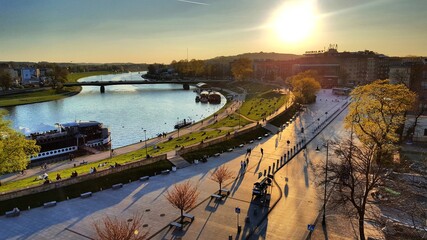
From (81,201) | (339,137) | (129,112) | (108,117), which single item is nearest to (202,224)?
(81,201)

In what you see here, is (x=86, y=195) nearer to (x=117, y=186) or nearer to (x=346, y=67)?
(x=117, y=186)

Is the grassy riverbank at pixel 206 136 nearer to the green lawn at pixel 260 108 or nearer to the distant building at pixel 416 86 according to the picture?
the green lawn at pixel 260 108

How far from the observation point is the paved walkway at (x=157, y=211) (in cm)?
2369

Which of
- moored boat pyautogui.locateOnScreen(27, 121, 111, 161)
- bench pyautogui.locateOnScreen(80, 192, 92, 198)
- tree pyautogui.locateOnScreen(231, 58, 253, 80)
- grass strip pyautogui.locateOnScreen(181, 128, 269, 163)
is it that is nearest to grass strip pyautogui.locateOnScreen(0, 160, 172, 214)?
bench pyautogui.locateOnScreen(80, 192, 92, 198)

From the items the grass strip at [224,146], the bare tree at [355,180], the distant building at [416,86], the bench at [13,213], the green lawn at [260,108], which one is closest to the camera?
the bare tree at [355,180]

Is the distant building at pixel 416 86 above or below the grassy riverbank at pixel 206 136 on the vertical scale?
above

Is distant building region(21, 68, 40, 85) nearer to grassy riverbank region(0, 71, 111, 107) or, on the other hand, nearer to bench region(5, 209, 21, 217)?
grassy riverbank region(0, 71, 111, 107)

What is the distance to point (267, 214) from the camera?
26609 millimetres

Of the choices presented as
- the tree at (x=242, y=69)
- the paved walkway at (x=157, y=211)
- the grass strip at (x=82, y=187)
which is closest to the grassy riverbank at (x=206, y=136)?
the grass strip at (x=82, y=187)

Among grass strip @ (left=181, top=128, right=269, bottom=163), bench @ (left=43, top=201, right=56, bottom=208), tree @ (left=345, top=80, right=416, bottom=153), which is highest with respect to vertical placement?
tree @ (left=345, top=80, right=416, bottom=153)

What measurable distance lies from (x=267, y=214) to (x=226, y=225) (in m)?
3.85

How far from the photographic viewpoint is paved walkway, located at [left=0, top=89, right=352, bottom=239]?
77.7ft

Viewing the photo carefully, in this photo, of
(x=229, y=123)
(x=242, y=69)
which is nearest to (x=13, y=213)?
(x=229, y=123)

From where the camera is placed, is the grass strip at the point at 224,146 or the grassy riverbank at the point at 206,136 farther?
the grass strip at the point at 224,146
